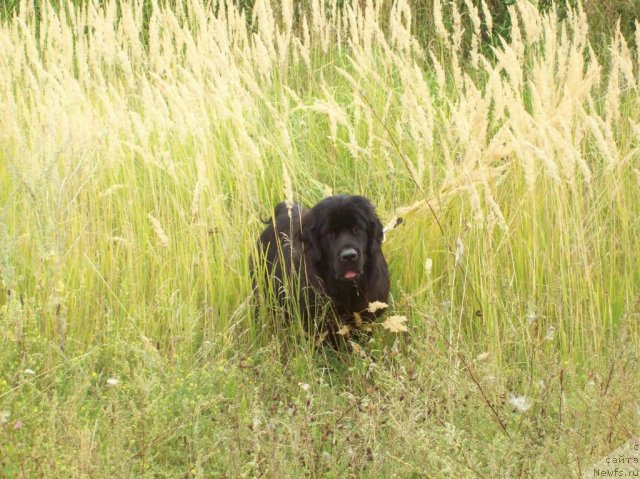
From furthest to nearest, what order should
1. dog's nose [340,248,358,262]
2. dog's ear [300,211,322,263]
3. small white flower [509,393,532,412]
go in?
dog's ear [300,211,322,263] → dog's nose [340,248,358,262] → small white flower [509,393,532,412]

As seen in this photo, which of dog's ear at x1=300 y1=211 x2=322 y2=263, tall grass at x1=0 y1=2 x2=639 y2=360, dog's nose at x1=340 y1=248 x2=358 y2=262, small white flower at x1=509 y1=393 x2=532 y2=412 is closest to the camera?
small white flower at x1=509 y1=393 x2=532 y2=412

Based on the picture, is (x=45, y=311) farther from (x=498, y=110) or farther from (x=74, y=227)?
(x=498, y=110)

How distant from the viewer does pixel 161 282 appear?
399cm

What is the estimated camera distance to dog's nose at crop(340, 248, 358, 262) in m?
4.04

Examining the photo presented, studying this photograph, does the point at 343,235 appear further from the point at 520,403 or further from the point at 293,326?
the point at 520,403

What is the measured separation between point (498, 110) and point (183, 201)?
5.20ft

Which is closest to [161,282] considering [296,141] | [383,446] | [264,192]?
[264,192]

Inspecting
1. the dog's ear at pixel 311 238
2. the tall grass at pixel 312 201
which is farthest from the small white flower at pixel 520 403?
the dog's ear at pixel 311 238

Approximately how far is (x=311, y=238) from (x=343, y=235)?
18 cm

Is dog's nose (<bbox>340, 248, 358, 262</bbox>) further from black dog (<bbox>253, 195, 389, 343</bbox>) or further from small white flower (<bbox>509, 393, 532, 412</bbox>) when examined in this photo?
small white flower (<bbox>509, 393, 532, 412</bbox>)

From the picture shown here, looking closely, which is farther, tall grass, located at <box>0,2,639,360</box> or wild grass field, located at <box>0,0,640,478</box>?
tall grass, located at <box>0,2,639,360</box>

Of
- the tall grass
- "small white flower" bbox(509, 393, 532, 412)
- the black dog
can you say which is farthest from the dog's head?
"small white flower" bbox(509, 393, 532, 412)

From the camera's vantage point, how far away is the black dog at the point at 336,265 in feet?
13.5

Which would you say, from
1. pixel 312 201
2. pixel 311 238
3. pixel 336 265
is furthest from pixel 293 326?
pixel 312 201
